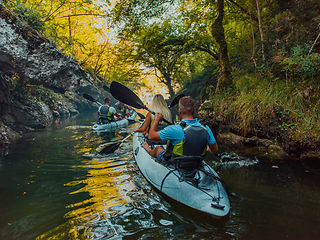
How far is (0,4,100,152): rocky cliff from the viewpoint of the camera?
612cm

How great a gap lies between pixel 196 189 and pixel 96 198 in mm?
1642

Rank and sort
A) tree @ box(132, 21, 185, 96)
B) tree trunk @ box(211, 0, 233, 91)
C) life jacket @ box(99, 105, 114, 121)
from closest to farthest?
tree trunk @ box(211, 0, 233, 91)
life jacket @ box(99, 105, 114, 121)
tree @ box(132, 21, 185, 96)

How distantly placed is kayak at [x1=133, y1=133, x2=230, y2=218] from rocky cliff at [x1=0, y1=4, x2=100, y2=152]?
5.90 m

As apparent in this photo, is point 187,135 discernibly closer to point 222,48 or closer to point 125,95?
point 125,95

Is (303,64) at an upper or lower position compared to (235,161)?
upper

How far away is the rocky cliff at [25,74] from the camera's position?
612cm

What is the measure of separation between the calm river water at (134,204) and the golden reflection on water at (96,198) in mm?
12

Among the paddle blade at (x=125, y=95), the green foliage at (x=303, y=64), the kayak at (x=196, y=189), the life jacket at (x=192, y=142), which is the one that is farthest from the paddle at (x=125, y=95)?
the green foliage at (x=303, y=64)

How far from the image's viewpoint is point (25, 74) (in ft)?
22.3

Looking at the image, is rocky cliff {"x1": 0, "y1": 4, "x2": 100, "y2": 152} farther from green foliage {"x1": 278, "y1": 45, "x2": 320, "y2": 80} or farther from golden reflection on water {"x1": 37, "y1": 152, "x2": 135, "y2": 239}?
green foliage {"x1": 278, "y1": 45, "x2": 320, "y2": 80}

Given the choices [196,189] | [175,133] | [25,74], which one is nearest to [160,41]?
[25,74]

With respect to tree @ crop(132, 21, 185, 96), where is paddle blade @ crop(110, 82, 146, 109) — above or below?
below

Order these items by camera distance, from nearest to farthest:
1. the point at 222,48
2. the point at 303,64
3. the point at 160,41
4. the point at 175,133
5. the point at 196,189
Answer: the point at 196,189, the point at 175,133, the point at 303,64, the point at 222,48, the point at 160,41

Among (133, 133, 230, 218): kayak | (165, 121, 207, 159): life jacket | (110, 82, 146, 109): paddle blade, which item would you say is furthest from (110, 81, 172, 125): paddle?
(165, 121, 207, 159): life jacket
